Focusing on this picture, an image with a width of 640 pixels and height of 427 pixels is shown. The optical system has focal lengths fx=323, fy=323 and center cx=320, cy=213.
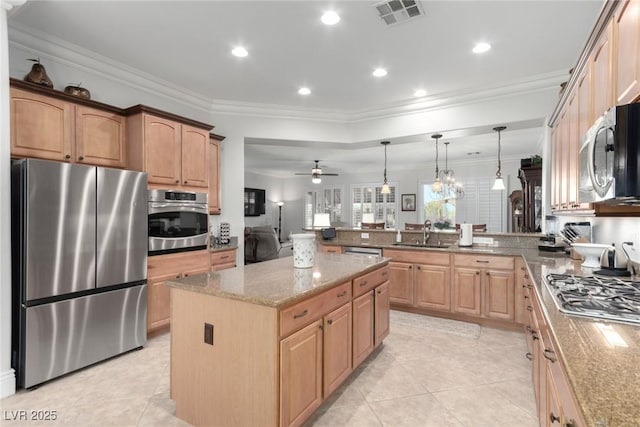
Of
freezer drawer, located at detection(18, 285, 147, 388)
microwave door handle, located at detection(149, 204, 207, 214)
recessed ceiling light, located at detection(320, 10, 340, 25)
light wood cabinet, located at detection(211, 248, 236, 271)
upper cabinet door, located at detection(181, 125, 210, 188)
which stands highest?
recessed ceiling light, located at detection(320, 10, 340, 25)

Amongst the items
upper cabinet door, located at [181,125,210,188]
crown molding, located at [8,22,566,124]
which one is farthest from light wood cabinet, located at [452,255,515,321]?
upper cabinet door, located at [181,125,210,188]

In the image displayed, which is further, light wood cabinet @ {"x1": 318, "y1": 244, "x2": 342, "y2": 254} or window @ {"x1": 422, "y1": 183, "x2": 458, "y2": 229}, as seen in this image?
window @ {"x1": 422, "y1": 183, "x2": 458, "y2": 229}

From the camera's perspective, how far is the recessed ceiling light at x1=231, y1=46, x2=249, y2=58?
305 cm

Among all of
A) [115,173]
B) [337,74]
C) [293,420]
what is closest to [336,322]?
[293,420]

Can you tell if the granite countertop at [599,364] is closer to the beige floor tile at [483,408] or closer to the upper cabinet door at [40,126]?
the beige floor tile at [483,408]

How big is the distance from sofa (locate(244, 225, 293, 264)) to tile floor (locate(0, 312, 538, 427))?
4512mm

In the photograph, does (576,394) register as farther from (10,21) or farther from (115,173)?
(10,21)

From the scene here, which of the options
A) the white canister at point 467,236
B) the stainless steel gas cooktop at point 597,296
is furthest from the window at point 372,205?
the stainless steel gas cooktop at point 597,296

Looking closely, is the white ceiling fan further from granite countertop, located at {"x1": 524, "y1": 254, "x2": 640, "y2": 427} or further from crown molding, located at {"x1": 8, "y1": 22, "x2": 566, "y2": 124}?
granite countertop, located at {"x1": 524, "y1": 254, "x2": 640, "y2": 427}

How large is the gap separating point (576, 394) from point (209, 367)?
169cm

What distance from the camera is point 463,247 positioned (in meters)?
4.17

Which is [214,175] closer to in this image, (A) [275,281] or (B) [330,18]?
(B) [330,18]

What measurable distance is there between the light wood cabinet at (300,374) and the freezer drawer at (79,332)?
2012 millimetres

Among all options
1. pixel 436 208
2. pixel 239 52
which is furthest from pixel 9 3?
pixel 436 208
